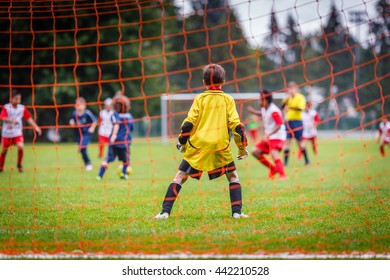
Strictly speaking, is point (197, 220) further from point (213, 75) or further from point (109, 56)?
point (109, 56)

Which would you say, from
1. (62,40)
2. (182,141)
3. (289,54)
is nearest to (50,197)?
(182,141)

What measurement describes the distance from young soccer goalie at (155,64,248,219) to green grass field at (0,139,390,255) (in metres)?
0.61

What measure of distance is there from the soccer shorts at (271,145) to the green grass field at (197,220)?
0.64m

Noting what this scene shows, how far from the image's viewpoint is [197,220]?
623 cm

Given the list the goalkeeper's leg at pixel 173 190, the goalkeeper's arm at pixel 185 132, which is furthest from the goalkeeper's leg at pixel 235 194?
the goalkeeper's arm at pixel 185 132

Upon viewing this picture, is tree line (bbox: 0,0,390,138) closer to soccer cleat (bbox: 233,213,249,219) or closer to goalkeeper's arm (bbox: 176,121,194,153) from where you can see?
soccer cleat (bbox: 233,213,249,219)

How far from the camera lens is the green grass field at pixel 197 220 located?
4992 millimetres

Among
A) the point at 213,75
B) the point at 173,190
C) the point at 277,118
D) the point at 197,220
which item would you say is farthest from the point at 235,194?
the point at 277,118

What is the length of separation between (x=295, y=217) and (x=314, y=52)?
62735 mm

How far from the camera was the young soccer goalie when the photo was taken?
5949 mm

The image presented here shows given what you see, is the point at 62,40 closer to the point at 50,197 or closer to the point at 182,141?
the point at 50,197

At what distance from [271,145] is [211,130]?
463 cm

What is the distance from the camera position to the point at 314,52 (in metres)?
66.8

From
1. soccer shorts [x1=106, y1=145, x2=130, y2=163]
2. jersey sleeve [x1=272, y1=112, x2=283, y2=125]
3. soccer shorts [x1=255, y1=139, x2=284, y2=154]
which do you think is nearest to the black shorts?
jersey sleeve [x1=272, y1=112, x2=283, y2=125]
